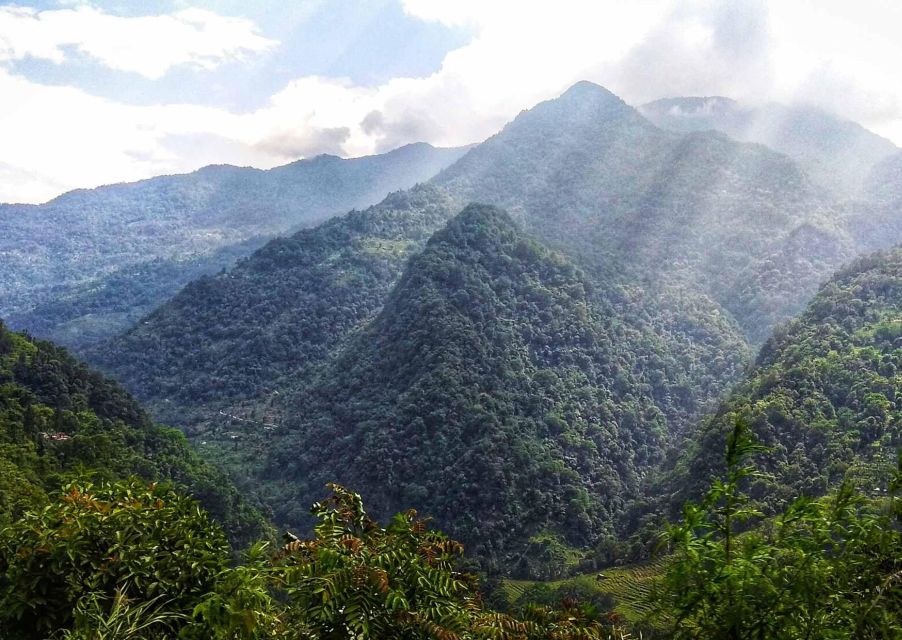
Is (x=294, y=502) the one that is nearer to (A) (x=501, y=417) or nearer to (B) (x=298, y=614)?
(A) (x=501, y=417)

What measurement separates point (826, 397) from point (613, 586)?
22.6 metres

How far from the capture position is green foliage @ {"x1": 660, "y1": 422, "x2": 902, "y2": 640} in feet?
12.1

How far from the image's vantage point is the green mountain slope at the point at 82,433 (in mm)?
34156

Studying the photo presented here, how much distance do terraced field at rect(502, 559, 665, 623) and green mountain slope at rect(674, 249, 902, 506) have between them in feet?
25.1

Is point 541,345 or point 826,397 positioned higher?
point 826,397

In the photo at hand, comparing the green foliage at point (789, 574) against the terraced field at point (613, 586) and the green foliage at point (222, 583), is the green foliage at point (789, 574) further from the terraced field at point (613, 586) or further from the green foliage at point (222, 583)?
the terraced field at point (613, 586)

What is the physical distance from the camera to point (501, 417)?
63.3 meters

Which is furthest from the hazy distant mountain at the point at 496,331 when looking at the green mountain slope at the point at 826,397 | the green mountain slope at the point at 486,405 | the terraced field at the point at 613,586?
the green mountain slope at the point at 826,397

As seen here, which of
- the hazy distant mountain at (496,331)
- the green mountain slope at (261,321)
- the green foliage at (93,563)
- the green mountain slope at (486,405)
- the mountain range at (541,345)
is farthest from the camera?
the green mountain slope at (261,321)

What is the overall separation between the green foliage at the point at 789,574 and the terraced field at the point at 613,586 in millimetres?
35846

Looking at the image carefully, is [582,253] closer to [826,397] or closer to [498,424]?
[498,424]

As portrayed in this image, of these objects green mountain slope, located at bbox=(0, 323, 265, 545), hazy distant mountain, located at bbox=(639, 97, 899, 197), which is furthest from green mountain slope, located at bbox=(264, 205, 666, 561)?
hazy distant mountain, located at bbox=(639, 97, 899, 197)

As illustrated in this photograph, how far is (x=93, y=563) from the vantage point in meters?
5.32

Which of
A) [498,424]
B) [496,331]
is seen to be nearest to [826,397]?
[498,424]
